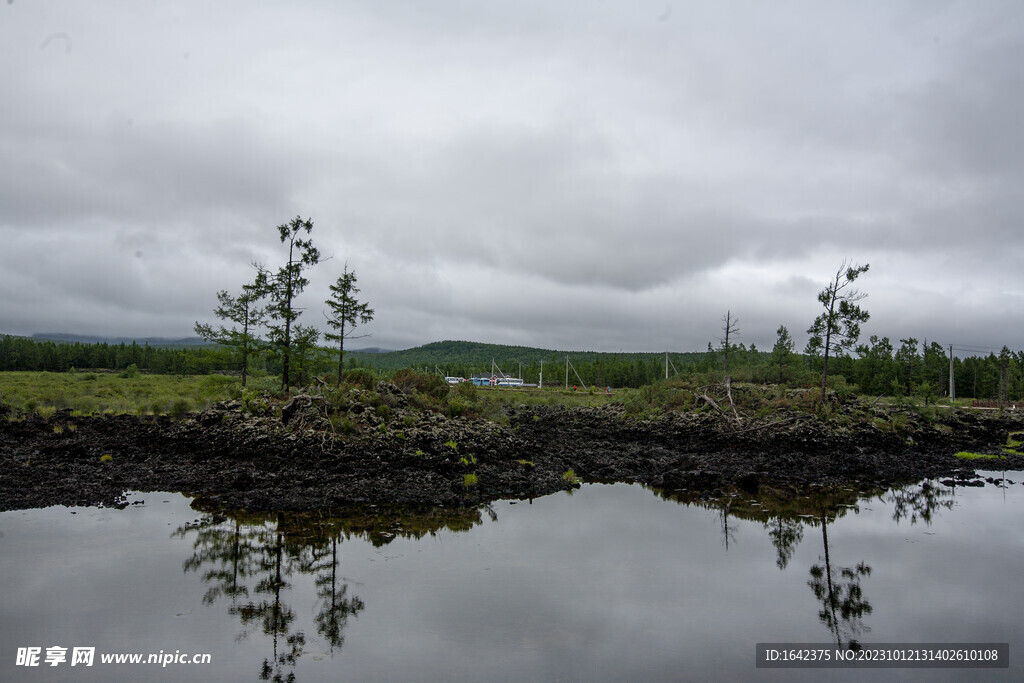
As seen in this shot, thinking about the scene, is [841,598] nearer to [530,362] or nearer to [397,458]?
[397,458]

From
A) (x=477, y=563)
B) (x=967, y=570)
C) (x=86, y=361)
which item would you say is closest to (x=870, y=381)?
(x=967, y=570)

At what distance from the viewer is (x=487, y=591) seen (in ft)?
23.9

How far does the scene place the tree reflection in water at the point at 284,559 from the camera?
6.14 m

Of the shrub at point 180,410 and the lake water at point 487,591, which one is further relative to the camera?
the shrub at point 180,410

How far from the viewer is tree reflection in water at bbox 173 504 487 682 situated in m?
6.14

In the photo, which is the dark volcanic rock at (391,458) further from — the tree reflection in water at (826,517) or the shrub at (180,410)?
the shrub at (180,410)

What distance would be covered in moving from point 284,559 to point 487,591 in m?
3.10

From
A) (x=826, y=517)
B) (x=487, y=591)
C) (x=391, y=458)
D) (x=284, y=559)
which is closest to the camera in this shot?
(x=487, y=591)

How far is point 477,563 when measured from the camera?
8.34m

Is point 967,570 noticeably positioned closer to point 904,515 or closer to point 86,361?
point 904,515

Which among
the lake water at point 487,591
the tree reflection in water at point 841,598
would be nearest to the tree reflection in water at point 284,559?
the lake water at point 487,591

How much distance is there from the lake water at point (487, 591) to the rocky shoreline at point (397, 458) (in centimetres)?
150

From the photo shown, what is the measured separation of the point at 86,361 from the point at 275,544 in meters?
110

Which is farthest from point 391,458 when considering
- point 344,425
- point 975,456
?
point 975,456
